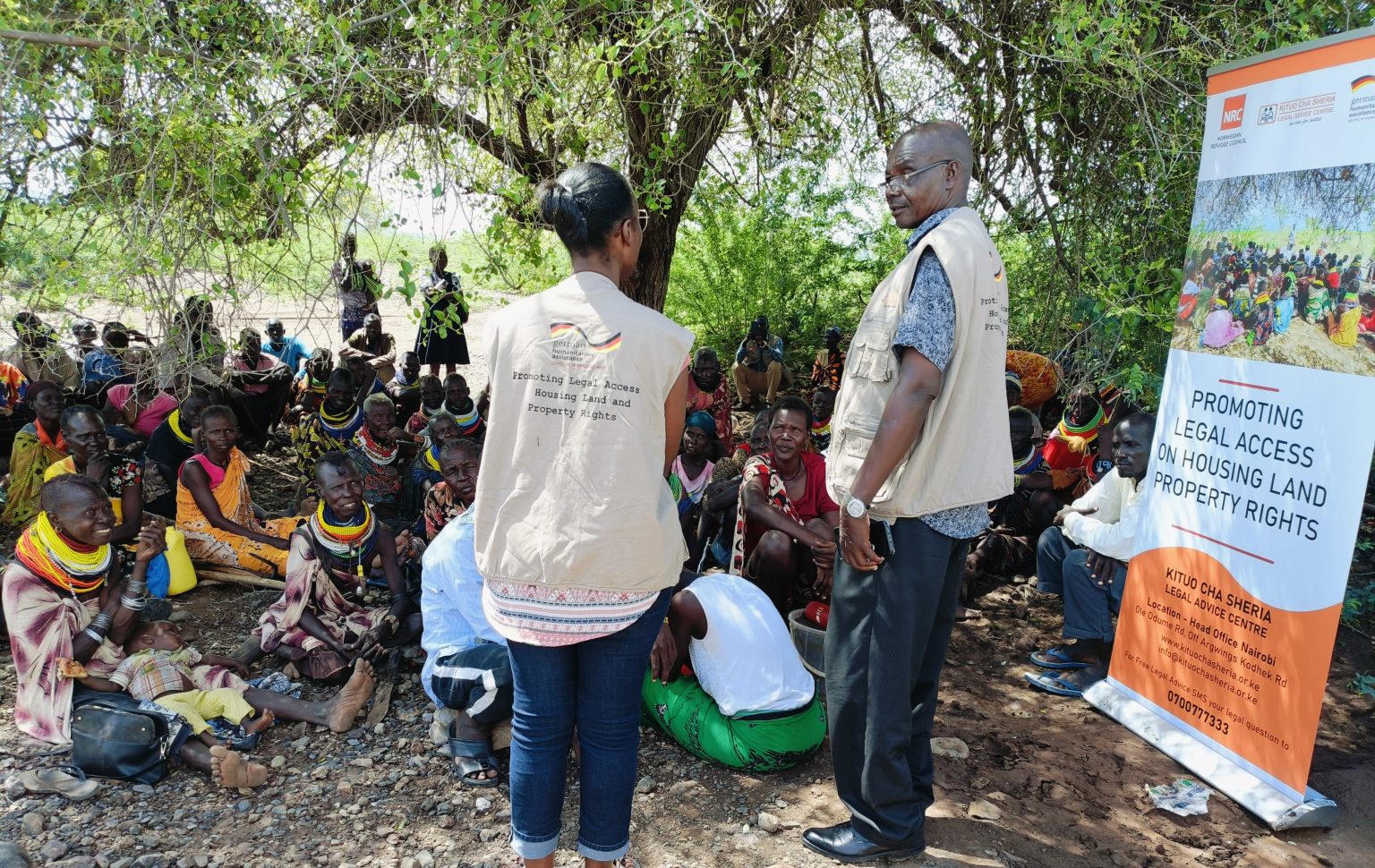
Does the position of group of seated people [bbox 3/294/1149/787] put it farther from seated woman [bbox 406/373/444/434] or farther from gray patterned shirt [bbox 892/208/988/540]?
gray patterned shirt [bbox 892/208/988/540]

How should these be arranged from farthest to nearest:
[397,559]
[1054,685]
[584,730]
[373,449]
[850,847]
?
[373,449] < [397,559] < [1054,685] < [850,847] < [584,730]

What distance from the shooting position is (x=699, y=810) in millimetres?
2828

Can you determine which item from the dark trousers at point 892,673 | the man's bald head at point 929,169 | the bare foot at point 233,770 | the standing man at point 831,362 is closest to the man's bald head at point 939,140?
the man's bald head at point 929,169

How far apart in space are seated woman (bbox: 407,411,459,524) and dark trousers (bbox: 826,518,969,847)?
321 cm

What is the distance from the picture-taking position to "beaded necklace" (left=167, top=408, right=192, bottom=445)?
521cm

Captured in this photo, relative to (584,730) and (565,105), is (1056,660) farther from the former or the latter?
(565,105)

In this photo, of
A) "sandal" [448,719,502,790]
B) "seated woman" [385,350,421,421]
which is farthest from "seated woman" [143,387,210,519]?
"sandal" [448,719,502,790]

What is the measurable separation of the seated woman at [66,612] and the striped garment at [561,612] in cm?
152

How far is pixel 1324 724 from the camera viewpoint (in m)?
3.42

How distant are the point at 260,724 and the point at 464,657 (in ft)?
2.67

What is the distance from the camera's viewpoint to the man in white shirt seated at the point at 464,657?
293cm

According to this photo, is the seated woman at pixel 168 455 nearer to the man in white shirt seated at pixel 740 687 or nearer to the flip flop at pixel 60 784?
the flip flop at pixel 60 784

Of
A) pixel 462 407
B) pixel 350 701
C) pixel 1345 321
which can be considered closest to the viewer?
pixel 1345 321

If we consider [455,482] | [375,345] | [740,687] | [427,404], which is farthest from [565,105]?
[375,345]
